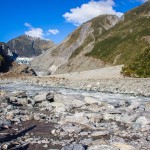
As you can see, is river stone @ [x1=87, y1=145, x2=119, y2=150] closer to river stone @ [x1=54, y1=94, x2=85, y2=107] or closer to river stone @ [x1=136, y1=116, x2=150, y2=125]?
river stone @ [x1=136, y1=116, x2=150, y2=125]

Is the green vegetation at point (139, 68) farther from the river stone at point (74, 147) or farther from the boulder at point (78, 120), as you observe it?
the river stone at point (74, 147)

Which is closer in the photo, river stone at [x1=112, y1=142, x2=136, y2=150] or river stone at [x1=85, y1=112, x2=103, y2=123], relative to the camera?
river stone at [x1=112, y1=142, x2=136, y2=150]

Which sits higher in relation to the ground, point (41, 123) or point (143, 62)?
point (143, 62)

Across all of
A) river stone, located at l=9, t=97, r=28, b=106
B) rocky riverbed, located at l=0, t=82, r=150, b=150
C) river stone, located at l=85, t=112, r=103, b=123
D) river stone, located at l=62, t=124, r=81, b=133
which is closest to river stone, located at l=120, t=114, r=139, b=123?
rocky riverbed, located at l=0, t=82, r=150, b=150

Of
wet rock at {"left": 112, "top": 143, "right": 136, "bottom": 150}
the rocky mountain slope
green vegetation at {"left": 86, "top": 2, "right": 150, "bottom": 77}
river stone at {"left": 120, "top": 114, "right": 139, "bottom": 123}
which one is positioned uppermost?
green vegetation at {"left": 86, "top": 2, "right": 150, "bottom": 77}

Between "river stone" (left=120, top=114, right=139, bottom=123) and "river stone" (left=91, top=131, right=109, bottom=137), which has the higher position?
"river stone" (left=120, top=114, right=139, bottom=123)

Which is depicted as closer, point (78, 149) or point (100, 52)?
point (78, 149)

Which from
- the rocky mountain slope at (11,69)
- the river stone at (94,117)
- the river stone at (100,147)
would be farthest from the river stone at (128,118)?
the rocky mountain slope at (11,69)

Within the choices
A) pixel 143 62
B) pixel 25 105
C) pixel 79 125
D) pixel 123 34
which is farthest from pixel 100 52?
pixel 79 125

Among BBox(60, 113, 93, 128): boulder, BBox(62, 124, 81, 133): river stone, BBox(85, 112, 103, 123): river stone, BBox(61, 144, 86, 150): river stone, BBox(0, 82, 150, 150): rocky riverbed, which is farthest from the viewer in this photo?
BBox(85, 112, 103, 123): river stone

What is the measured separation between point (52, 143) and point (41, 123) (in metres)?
5.35

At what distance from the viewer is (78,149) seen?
1550 centimetres

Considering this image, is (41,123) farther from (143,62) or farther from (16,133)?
(143,62)

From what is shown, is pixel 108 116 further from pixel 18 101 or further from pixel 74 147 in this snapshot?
pixel 18 101
